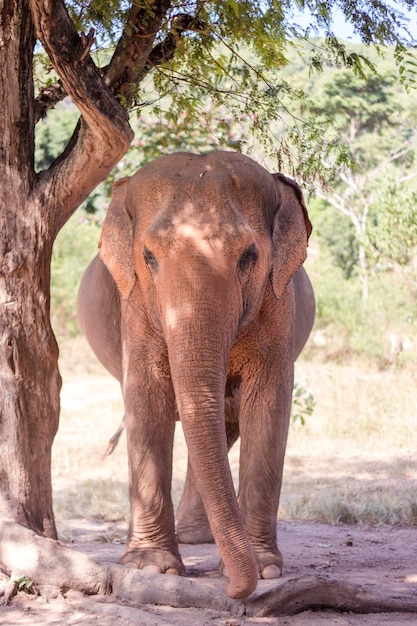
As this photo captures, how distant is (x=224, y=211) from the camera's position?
5695 mm

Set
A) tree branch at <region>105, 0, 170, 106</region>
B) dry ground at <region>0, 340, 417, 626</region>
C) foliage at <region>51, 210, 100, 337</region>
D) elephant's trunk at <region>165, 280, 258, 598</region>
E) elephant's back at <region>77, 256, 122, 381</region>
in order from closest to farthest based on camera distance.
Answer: elephant's trunk at <region>165, 280, 258, 598</region> → dry ground at <region>0, 340, 417, 626</region> → tree branch at <region>105, 0, 170, 106</region> → elephant's back at <region>77, 256, 122, 381</region> → foliage at <region>51, 210, 100, 337</region>

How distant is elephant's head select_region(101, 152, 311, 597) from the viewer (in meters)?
5.08

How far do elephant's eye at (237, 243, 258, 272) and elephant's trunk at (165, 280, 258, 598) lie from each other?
0.32m

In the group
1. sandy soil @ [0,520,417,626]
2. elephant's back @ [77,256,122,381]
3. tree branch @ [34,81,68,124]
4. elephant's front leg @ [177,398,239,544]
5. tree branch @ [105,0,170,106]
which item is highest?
tree branch @ [105,0,170,106]

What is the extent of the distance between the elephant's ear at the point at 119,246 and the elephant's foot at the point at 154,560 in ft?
5.07

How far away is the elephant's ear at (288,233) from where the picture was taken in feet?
20.1

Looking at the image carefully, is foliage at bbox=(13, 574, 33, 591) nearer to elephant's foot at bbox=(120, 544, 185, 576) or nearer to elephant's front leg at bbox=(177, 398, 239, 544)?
elephant's foot at bbox=(120, 544, 185, 576)

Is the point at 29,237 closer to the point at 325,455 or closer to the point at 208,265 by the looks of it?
the point at 208,265

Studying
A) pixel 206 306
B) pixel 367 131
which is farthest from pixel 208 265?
pixel 367 131

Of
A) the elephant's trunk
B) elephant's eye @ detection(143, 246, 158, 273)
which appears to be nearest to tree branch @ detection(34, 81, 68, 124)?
elephant's eye @ detection(143, 246, 158, 273)

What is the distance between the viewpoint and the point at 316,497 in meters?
9.70

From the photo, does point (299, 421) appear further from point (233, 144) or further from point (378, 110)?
point (378, 110)

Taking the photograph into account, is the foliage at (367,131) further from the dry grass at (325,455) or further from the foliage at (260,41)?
the foliage at (260,41)

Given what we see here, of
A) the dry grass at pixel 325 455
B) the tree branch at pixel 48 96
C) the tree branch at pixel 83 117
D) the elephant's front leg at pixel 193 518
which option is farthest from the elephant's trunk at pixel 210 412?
the dry grass at pixel 325 455
